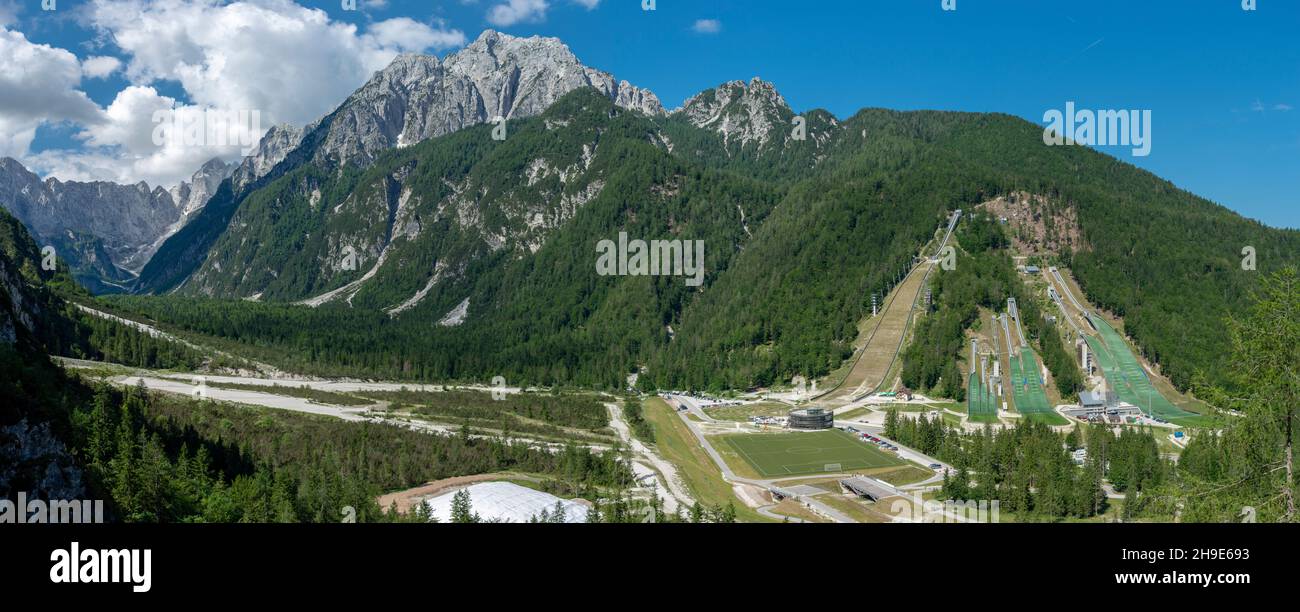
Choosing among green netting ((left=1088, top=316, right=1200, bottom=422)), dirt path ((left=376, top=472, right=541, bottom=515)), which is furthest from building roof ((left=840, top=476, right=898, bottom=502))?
green netting ((left=1088, top=316, right=1200, bottom=422))

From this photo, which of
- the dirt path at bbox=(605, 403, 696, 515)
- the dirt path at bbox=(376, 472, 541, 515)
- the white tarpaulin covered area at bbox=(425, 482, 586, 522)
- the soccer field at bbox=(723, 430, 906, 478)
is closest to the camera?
the white tarpaulin covered area at bbox=(425, 482, 586, 522)

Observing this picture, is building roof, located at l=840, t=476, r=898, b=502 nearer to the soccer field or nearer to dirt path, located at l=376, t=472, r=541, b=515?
the soccer field

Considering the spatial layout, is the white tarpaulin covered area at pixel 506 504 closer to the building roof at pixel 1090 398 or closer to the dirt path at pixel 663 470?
the dirt path at pixel 663 470

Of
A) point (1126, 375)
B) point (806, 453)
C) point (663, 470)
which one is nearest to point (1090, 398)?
→ point (1126, 375)
